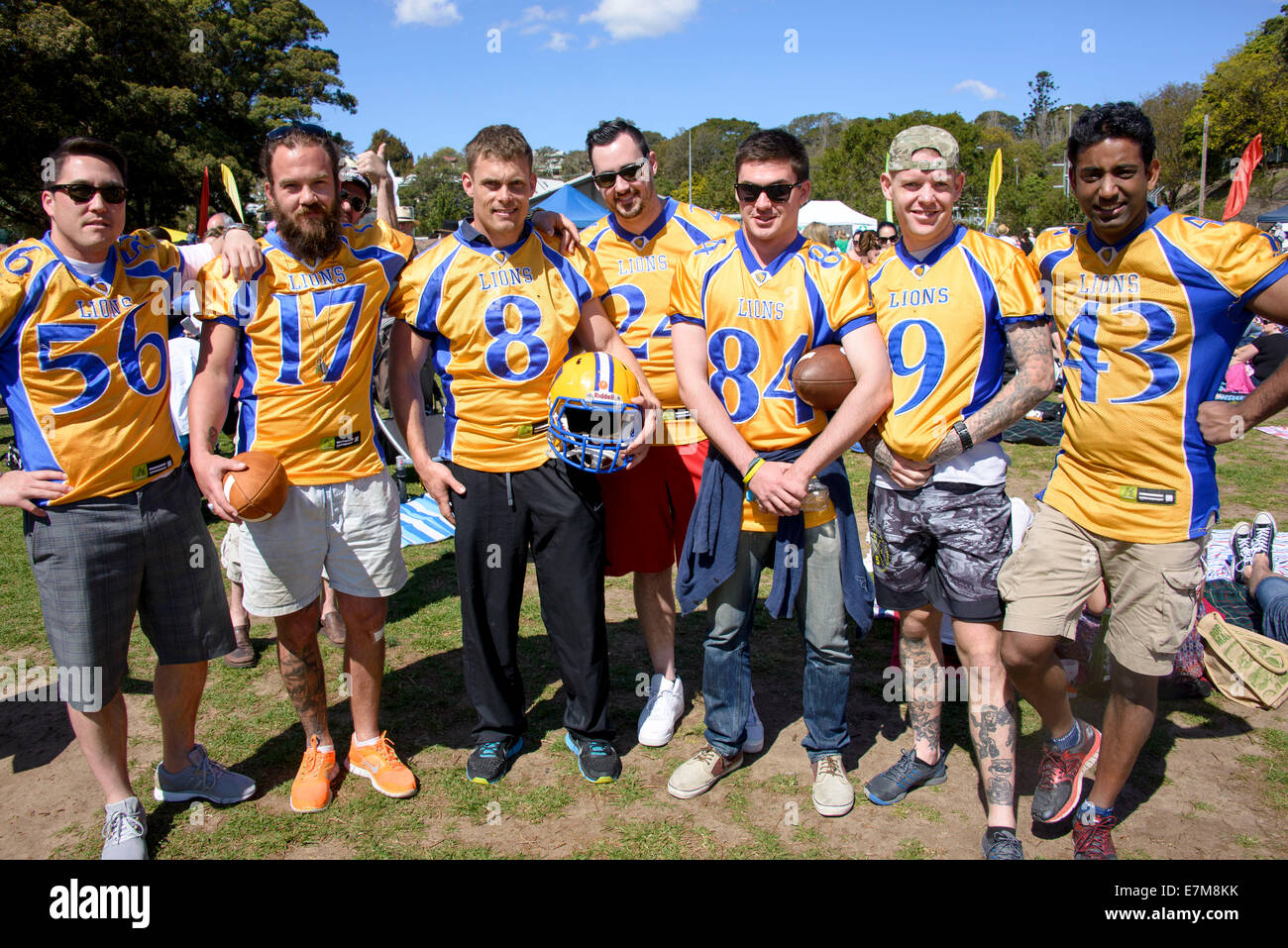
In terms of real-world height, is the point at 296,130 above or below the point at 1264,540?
above

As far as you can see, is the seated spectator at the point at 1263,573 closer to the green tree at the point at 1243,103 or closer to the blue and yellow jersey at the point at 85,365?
the blue and yellow jersey at the point at 85,365

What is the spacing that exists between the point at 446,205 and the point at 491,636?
5019cm

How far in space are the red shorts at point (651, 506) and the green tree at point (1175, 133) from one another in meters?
50.0

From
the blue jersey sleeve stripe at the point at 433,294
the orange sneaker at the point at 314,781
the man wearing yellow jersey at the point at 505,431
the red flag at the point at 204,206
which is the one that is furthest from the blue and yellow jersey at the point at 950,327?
the red flag at the point at 204,206

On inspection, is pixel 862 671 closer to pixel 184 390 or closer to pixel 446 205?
pixel 184 390

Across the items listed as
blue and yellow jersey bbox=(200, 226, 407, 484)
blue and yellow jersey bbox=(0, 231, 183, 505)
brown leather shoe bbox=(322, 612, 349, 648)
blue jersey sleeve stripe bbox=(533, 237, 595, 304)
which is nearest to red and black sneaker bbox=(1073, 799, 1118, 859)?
blue jersey sleeve stripe bbox=(533, 237, 595, 304)

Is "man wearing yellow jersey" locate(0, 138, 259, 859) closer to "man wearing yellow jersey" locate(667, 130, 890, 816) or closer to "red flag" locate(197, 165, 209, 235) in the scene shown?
"man wearing yellow jersey" locate(667, 130, 890, 816)

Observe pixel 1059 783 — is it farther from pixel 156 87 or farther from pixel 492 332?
pixel 156 87

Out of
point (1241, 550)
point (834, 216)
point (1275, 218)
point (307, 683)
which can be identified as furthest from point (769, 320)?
point (834, 216)

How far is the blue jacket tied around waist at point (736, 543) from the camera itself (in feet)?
11.4

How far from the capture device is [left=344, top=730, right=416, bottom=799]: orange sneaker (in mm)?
3699

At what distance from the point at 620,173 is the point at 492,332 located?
1109 mm

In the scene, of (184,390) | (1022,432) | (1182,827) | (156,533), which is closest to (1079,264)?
(1182,827)

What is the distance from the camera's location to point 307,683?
372cm
